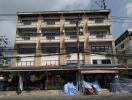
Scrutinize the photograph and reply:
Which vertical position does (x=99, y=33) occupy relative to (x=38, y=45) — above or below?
above

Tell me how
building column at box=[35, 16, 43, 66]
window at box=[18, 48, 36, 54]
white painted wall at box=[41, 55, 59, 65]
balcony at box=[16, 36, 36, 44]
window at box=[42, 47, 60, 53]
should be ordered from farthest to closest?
window at box=[18, 48, 36, 54] → balcony at box=[16, 36, 36, 44] → window at box=[42, 47, 60, 53] → white painted wall at box=[41, 55, 59, 65] → building column at box=[35, 16, 43, 66]

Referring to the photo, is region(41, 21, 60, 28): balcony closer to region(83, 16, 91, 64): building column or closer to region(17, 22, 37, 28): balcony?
region(17, 22, 37, 28): balcony

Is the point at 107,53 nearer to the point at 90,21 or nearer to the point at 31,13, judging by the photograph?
the point at 90,21

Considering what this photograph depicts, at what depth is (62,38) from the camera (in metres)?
64.4

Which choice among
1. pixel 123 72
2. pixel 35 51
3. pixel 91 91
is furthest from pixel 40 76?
pixel 35 51

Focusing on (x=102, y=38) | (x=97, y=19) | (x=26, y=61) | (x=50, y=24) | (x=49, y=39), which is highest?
(x=97, y=19)

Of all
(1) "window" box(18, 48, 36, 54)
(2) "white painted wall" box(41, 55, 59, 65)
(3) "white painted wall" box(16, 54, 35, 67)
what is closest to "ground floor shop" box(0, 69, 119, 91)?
(3) "white painted wall" box(16, 54, 35, 67)

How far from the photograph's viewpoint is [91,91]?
4225 cm

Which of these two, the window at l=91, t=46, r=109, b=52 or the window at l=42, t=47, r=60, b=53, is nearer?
the window at l=91, t=46, r=109, b=52

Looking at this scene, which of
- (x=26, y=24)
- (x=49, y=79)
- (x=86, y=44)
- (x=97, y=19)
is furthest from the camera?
(x=97, y=19)

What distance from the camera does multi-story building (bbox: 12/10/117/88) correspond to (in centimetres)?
6301

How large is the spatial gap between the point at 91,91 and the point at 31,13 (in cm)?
2942

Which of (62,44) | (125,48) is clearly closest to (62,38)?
(62,44)

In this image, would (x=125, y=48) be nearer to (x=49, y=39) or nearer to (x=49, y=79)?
(x=49, y=39)
